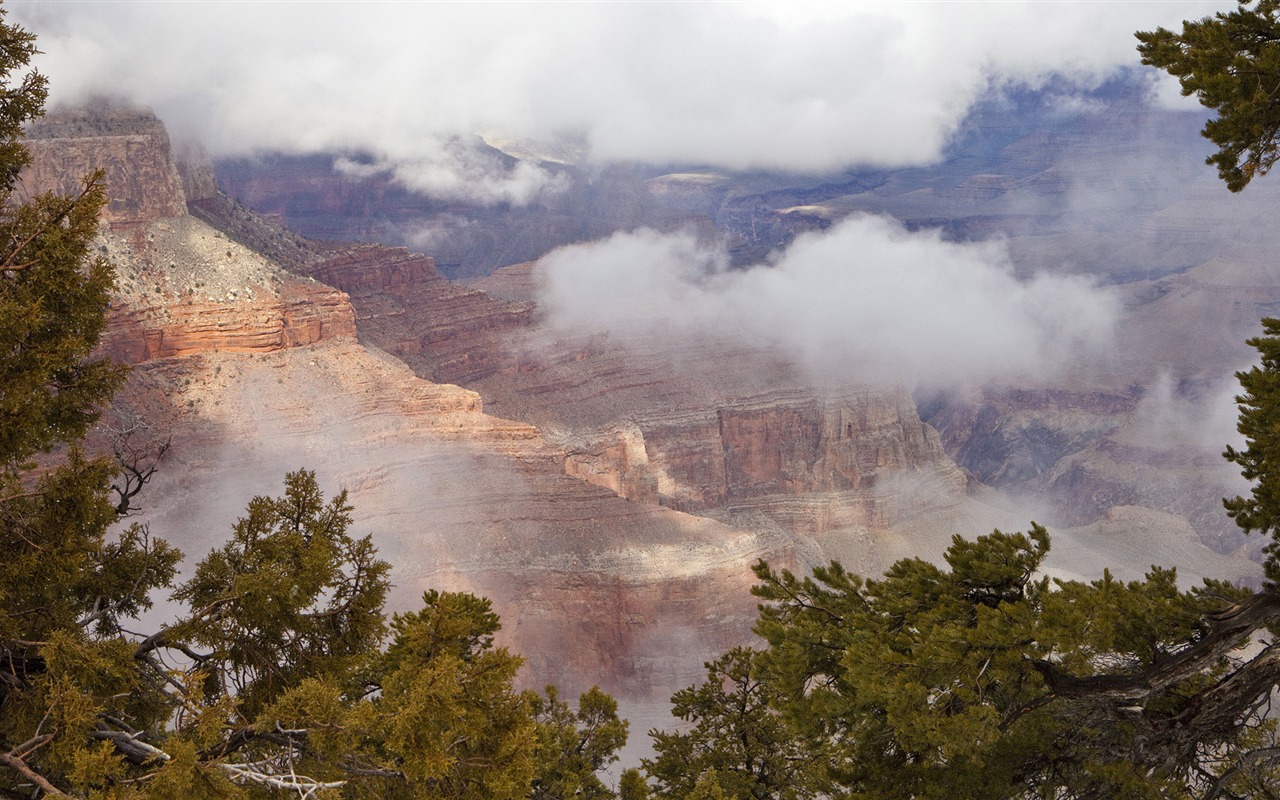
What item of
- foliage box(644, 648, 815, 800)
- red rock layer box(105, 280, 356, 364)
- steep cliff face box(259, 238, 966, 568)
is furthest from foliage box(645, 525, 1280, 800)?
steep cliff face box(259, 238, 966, 568)

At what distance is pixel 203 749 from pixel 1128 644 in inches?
364

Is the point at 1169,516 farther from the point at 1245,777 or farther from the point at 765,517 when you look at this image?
the point at 1245,777

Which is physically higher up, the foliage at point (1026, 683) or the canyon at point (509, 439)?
the foliage at point (1026, 683)

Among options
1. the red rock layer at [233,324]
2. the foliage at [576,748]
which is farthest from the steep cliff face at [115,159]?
the foliage at [576,748]

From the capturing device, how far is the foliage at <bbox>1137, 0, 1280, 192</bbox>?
9.49m

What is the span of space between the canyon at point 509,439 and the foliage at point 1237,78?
29028mm

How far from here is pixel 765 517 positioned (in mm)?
79938

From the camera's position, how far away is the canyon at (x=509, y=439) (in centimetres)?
5225

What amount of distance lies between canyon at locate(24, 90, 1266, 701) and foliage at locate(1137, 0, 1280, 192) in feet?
95.2

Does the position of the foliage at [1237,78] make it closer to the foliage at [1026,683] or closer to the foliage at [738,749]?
the foliage at [1026,683]

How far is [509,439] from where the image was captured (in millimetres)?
60438

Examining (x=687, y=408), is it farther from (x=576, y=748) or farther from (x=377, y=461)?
(x=576, y=748)

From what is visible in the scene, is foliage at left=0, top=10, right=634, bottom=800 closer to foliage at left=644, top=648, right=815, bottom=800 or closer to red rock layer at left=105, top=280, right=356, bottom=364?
foliage at left=644, top=648, right=815, bottom=800

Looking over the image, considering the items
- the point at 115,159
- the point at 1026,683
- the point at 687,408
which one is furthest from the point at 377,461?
the point at 1026,683
